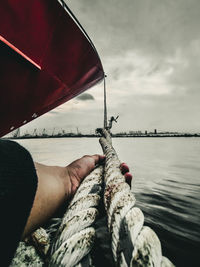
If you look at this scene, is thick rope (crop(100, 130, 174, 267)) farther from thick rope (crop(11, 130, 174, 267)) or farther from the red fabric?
the red fabric

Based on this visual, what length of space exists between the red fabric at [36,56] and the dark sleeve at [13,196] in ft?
6.90

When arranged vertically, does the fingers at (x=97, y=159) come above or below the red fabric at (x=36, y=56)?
below

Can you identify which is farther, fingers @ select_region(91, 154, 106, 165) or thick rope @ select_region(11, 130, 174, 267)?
fingers @ select_region(91, 154, 106, 165)

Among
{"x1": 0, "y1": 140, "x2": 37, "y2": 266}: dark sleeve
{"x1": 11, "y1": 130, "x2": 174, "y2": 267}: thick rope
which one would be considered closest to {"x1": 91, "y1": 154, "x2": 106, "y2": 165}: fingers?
{"x1": 11, "y1": 130, "x2": 174, "y2": 267}: thick rope

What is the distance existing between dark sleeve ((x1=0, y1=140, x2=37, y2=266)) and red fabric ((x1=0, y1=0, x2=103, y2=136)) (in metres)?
2.10

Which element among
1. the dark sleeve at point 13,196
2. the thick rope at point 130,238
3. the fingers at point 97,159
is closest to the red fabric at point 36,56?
the fingers at point 97,159

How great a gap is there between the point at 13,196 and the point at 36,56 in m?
2.41

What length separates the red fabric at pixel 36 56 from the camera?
81.4 inches

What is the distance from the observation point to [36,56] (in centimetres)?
239

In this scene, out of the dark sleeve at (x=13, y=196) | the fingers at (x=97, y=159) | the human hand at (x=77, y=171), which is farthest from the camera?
the fingers at (x=97, y=159)

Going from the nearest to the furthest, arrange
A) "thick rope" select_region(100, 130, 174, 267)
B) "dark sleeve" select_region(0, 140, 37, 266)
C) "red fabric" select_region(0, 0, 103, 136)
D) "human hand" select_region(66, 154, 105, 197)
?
"dark sleeve" select_region(0, 140, 37, 266) < "thick rope" select_region(100, 130, 174, 267) < "human hand" select_region(66, 154, 105, 197) < "red fabric" select_region(0, 0, 103, 136)

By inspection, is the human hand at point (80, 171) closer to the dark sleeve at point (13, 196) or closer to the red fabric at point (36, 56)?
the dark sleeve at point (13, 196)

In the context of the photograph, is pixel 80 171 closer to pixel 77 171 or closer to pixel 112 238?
pixel 77 171

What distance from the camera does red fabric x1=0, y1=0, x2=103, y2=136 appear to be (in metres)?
2.07
